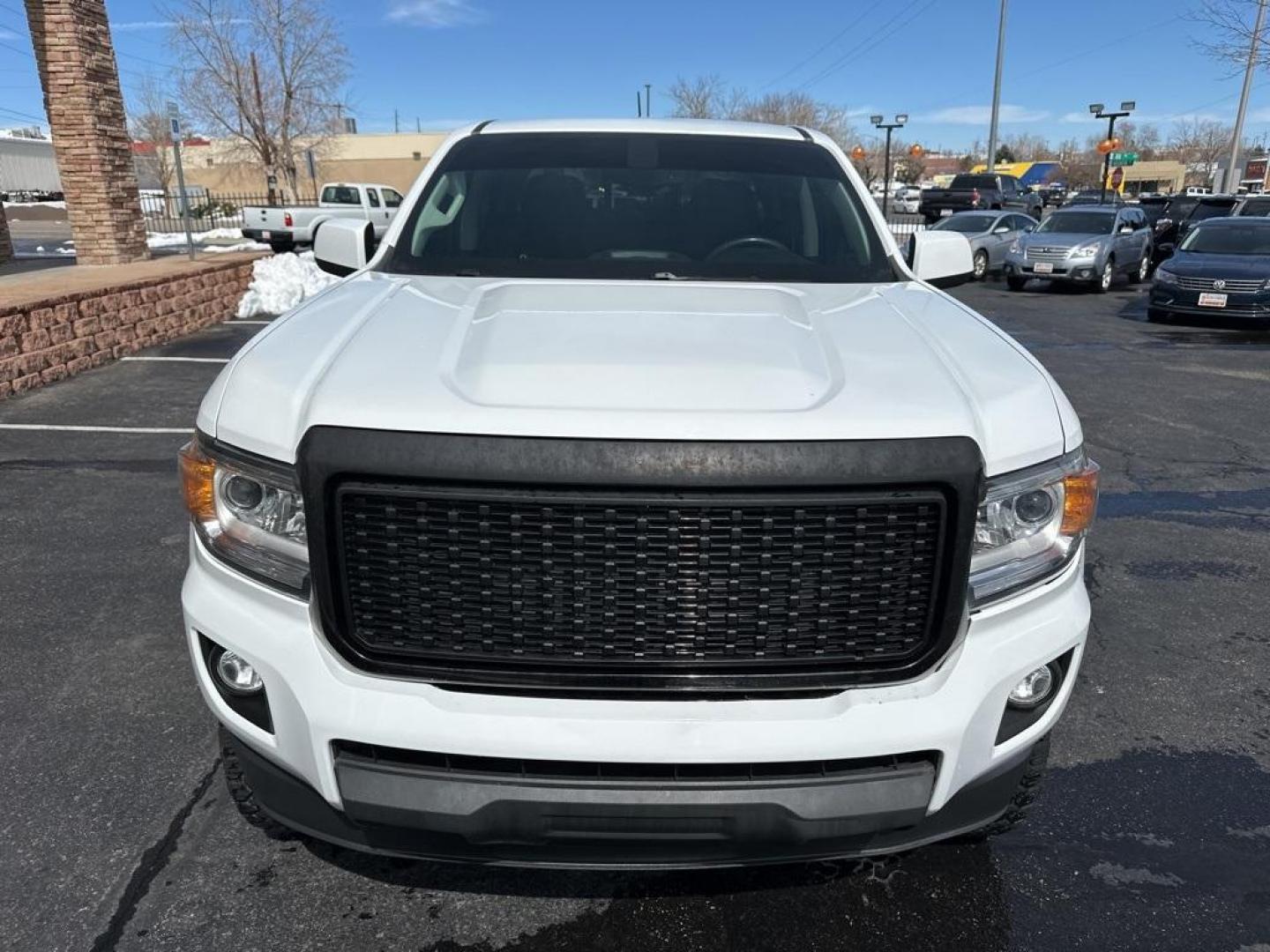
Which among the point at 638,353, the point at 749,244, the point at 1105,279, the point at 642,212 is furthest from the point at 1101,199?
the point at 638,353

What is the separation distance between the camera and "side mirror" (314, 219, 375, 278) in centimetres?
365

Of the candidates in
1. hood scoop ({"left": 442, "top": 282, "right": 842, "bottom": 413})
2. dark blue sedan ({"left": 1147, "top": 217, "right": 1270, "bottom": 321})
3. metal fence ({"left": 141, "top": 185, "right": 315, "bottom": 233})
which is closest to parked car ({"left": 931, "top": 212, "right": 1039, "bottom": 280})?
dark blue sedan ({"left": 1147, "top": 217, "right": 1270, "bottom": 321})

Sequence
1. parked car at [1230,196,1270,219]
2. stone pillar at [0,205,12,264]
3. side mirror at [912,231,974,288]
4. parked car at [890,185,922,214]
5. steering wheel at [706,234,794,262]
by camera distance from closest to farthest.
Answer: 1. steering wheel at [706,234,794,262]
2. side mirror at [912,231,974,288]
3. stone pillar at [0,205,12,264]
4. parked car at [1230,196,1270,219]
5. parked car at [890,185,922,214]

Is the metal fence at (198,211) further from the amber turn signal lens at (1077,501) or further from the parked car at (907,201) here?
the amber turn signal lens at (1077,501)

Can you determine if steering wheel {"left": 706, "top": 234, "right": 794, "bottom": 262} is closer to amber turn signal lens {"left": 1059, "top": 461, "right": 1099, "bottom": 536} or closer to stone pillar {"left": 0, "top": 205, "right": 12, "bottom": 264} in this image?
amber turn signal lens {"left": 1059, "top": 461, "right": 1099, "bottom": 536}

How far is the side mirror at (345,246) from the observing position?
365cm

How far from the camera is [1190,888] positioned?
8.11 feet

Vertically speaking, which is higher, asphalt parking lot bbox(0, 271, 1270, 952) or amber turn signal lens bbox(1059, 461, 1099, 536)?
amber turn signal lens bbox(1059, 461, 1099, 536)

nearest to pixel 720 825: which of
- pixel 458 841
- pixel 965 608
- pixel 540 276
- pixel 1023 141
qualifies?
pixel 458 841

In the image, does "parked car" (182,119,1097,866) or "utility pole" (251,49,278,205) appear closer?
"parked car" (182,119,1097,866)

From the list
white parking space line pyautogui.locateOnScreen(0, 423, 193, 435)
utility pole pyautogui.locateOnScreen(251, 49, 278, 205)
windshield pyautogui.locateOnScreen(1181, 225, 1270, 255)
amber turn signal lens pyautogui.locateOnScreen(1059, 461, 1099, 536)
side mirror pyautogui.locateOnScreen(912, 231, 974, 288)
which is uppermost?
utility pole pyautogui.locateOnScreen(251, 49, 278, 205)

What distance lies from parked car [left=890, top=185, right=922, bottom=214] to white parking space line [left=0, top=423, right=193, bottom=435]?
146ft

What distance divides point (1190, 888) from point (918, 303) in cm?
177

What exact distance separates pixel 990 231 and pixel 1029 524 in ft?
67.0
